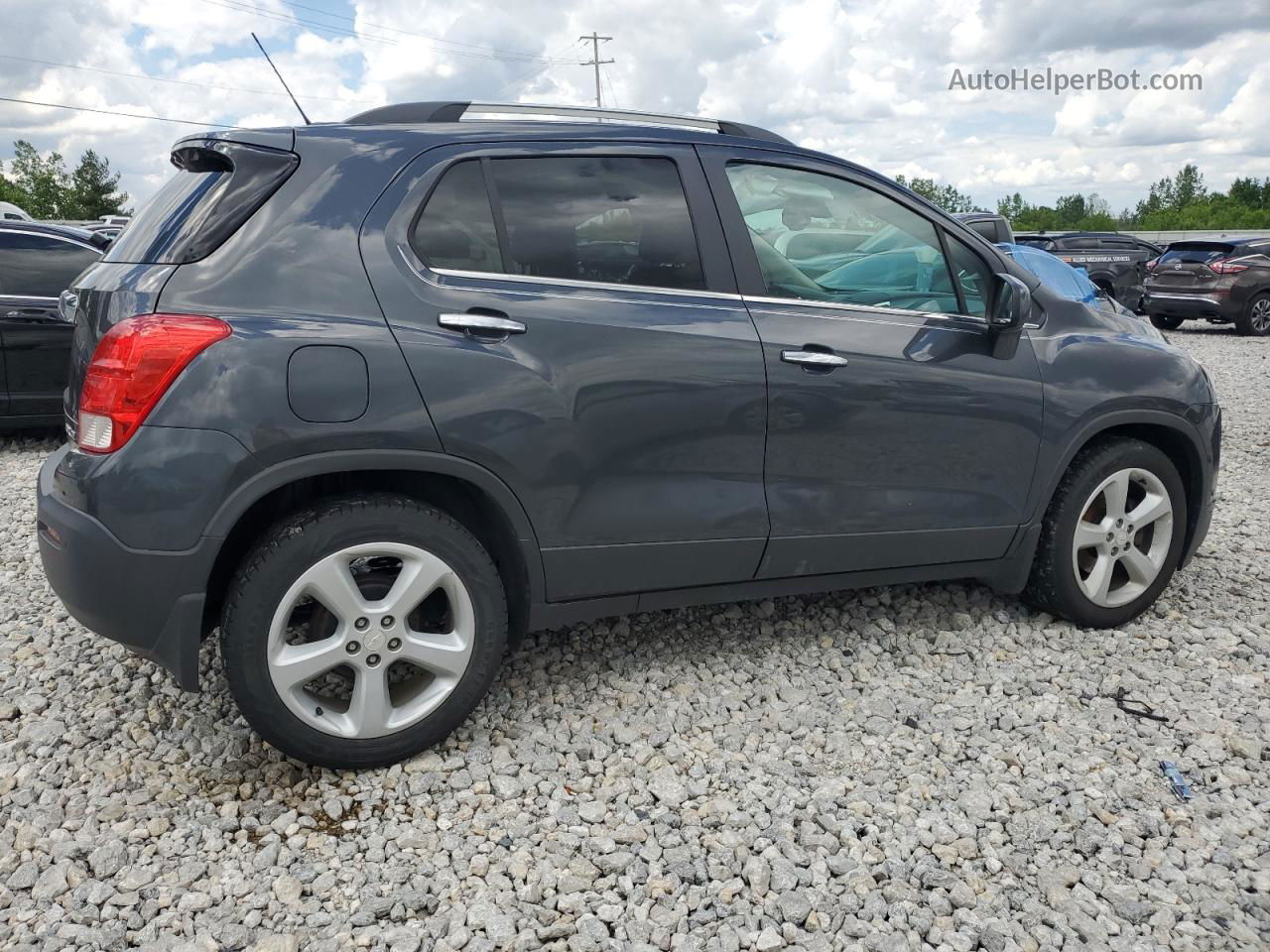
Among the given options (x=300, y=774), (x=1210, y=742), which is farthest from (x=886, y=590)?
(x=300, y=774)

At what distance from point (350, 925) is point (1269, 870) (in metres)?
2.29

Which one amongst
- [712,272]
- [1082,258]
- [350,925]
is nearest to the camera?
[350,925]

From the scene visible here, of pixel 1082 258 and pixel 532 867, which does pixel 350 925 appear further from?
pixel 1082 258

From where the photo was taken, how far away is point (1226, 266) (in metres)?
16.3

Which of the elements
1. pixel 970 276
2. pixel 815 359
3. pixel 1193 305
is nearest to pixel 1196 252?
pixel 1193 305

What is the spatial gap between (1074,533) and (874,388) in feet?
3.75

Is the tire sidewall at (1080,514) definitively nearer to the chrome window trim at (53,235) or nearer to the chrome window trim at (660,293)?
the chrome window trim at (660,293)

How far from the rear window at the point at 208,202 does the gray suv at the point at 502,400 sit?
0.4 inches

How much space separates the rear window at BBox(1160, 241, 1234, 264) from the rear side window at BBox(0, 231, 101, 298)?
15673mm

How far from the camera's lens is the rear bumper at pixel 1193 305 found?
16312 millimetres

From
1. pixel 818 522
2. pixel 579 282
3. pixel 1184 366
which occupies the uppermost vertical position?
pixel 579 282

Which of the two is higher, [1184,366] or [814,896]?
[1184,366]

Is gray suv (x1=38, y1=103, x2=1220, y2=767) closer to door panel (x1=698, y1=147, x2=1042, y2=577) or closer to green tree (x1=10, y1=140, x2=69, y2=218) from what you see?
door panel (x1=698, y1=147, x2=1042, y2=577)

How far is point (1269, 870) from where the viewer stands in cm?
269
